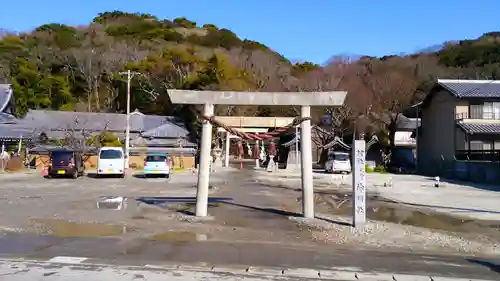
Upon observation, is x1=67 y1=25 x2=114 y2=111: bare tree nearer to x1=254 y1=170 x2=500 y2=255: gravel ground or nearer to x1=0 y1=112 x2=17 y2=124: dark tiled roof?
x1=0 y1=112 x2=17 y2=124: dark tiled roof

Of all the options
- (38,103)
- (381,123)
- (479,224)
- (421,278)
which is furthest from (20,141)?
(421,278)

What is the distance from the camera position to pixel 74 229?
1099 centimetres

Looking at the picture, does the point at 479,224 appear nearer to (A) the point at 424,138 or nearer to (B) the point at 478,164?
(B) the point at 478,164

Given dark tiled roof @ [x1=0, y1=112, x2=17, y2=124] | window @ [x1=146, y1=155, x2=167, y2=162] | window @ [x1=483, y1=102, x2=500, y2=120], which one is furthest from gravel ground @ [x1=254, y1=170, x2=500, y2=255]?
dark tiled roof @ [x1=0, y1=112, x2=17, y2=124]

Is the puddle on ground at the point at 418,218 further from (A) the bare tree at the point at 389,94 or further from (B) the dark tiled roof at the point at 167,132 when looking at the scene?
(B) the dark tiled roof at the point at 167,132

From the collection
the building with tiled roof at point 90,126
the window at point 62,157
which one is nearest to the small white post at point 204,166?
the window at point 62,157

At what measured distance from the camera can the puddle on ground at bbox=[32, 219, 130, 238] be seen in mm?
10328

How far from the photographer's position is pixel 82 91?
211ft

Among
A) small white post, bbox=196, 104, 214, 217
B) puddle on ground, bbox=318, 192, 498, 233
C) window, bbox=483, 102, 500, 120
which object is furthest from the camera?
window, bbox=483, 102, 500, 120

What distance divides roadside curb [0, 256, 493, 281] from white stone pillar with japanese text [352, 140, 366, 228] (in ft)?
13.7

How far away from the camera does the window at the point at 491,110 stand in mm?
36875

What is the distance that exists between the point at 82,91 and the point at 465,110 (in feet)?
150

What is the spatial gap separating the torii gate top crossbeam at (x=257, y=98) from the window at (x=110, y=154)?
1764 centimetres

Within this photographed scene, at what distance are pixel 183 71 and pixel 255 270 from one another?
51.6 metres
